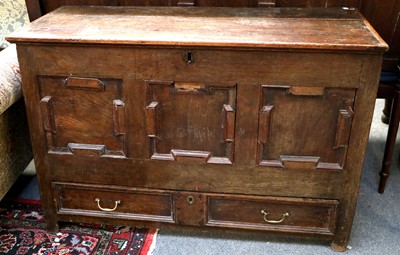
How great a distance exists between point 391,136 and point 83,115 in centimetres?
129

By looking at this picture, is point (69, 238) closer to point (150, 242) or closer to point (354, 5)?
point (150, 242)

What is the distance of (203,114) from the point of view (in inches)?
60.3

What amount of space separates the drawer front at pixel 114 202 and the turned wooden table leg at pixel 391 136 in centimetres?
98

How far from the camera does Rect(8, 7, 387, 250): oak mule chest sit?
1.44 metres

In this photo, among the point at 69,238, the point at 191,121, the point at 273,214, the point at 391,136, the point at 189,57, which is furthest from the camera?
the point at 391,136

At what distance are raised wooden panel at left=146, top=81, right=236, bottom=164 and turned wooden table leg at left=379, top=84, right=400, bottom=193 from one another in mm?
797

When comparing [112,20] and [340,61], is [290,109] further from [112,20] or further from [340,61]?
[112,20]

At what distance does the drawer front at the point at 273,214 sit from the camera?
165 centimetres

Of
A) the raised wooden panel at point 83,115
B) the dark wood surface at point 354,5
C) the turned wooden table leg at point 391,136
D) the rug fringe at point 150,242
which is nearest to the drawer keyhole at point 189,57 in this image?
the raised wooden panel at point 83,115

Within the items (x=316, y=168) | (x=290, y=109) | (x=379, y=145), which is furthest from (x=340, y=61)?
(x=379, y=145)

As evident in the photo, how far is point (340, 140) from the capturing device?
1507 millimetres

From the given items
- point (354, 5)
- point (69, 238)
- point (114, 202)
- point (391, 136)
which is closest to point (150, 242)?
point (114, 202)

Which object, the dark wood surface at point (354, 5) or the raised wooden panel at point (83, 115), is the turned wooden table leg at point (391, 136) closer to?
the dark wood surface at point (354, 5)

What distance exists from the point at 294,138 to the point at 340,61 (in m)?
0.30
